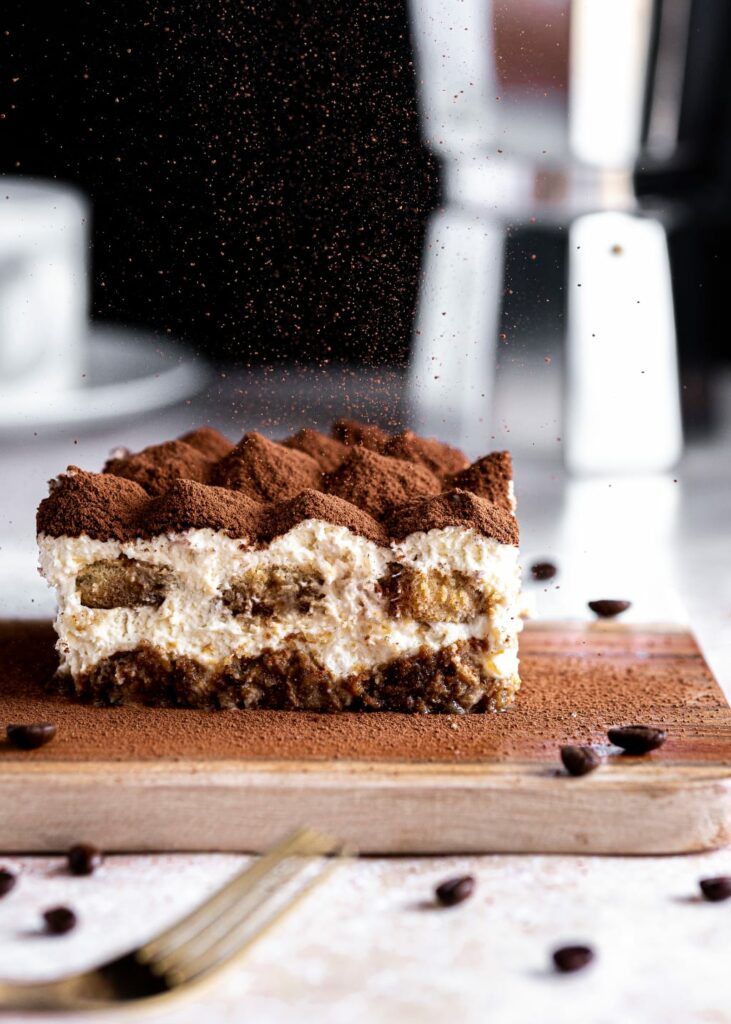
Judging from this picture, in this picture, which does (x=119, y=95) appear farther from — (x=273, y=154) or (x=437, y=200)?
(x=437, y=200)

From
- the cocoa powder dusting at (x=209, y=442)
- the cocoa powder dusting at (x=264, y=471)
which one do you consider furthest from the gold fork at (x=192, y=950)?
the cocoa powder dusting at (x=209, y=442)

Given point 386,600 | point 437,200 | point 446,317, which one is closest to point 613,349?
point 446,317

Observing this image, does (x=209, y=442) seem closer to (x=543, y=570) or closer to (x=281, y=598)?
(x=281, y=598)

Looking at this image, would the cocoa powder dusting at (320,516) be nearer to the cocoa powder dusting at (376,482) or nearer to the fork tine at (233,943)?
the cocoa powder dusting at (376,482)

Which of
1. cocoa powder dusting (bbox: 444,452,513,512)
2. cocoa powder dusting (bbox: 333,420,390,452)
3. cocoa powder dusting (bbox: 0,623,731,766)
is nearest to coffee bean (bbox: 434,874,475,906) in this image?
cocoa powder dusting (bbox: 0,623,731,766)

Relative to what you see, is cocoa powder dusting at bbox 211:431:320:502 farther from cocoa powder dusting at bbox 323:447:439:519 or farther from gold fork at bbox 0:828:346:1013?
gold fork at bbox 0:828:346:1013

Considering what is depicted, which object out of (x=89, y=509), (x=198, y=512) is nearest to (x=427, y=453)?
(x=198, y=512)
